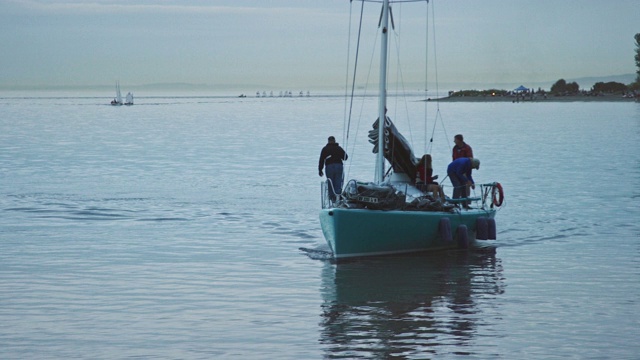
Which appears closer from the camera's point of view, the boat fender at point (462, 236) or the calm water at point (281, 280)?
the calm water at point (281, 280)

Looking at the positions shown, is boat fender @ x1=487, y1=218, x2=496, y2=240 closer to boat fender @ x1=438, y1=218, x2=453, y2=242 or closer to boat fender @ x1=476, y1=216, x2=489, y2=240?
boat fender @ x1=476, y1=216, x2=489, y2=240

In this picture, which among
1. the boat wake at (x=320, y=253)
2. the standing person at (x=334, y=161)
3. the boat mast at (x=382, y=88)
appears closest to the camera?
the boat wake at (x=320, y=253)

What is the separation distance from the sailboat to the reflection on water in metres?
0.36

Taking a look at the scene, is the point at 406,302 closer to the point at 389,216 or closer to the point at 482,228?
the point at 389,216

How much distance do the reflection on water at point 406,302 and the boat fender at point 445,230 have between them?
0.45 m

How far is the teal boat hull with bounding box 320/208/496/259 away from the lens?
21188mm

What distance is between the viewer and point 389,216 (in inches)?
844

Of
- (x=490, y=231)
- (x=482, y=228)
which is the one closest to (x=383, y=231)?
(x=482, y=228)

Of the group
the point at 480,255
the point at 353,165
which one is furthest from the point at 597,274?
the point at 353,165

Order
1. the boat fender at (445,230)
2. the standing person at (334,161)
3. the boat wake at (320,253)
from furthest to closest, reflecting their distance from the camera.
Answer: the standing person at (334,161), the boat fender at (445,230), the boat wake at (320,253)

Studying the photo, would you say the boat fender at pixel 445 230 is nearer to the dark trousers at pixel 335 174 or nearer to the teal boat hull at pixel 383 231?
the teal boat hull at pixel 383 231

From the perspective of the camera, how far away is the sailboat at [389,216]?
21.3 meters

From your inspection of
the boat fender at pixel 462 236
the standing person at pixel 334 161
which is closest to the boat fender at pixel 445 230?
the boat fender at pixel 462 236

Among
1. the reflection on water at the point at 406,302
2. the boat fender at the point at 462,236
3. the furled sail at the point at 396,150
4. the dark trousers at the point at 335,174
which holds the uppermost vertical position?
the furled sail at the point at 396,150
